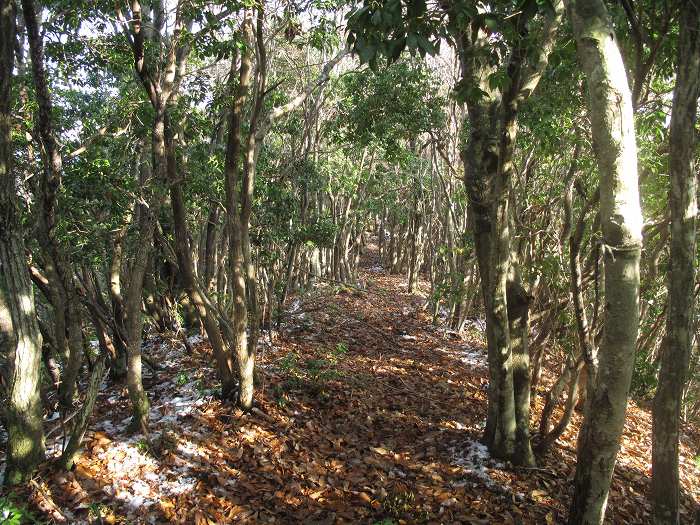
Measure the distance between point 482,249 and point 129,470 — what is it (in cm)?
450

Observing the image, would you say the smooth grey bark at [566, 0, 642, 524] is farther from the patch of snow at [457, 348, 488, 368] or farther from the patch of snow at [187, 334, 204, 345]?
the patch of snow at [187, 334, 204, 345]

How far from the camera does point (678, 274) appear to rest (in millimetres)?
4020

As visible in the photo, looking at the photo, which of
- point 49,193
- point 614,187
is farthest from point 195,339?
point 614,187

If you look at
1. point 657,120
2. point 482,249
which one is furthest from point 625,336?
point 657,120

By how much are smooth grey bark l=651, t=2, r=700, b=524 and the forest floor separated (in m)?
1.09

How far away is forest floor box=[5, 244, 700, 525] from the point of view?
446 cm

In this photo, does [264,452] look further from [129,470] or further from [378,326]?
[378,326]

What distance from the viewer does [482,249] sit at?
546cm

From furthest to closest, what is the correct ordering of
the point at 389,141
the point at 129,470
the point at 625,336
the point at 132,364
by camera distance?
the point at 389,141, the point at 132,364, the point at 129,470, the point at 625,336

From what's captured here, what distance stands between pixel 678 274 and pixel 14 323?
5766 mm

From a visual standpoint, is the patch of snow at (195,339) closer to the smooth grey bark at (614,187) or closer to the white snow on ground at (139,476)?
the white snow on ground at (139,476)

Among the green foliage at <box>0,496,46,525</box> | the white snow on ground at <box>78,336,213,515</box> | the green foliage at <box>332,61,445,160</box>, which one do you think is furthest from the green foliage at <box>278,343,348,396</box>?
the green foliage at <box>332,61,445,160</box>

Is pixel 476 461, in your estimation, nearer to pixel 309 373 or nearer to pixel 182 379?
pixel 309 373

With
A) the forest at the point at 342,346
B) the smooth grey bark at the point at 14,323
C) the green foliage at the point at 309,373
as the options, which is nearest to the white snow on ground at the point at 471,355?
the forest at the point at 342,346
